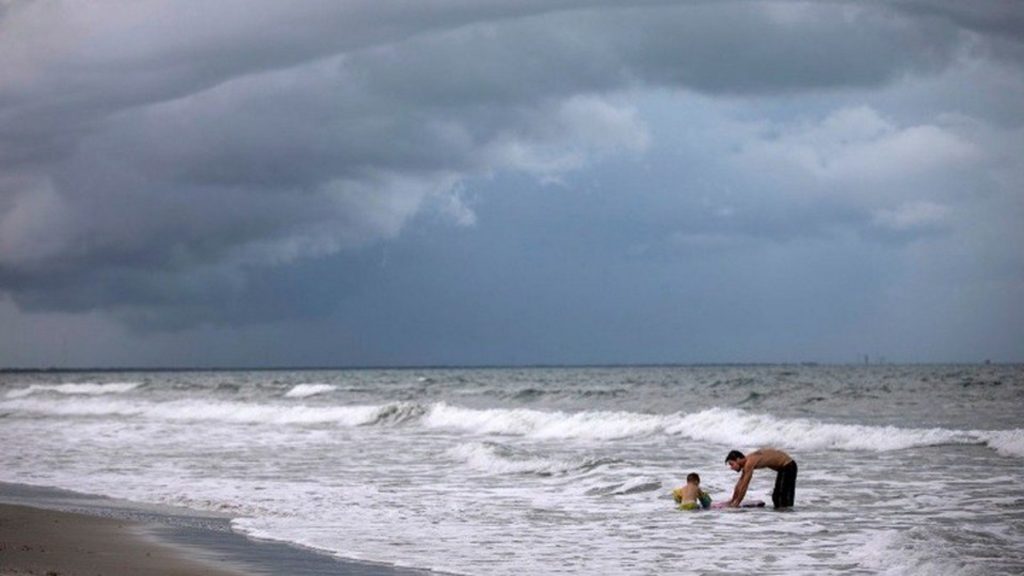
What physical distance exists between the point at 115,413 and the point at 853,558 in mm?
45644

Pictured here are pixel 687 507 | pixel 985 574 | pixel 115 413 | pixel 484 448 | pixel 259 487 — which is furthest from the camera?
pixel 115 413

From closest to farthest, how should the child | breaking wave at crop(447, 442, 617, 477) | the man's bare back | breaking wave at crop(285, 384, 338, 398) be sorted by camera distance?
the child < the man's bare back < breaking wave at crop(447, 442, 617, 477) < breaking wave at crop(285, 384, 338, 398)

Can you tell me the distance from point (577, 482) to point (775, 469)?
4.29 m

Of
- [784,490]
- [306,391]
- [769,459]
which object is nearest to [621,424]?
[769,459]

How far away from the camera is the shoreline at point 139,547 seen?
12359mm

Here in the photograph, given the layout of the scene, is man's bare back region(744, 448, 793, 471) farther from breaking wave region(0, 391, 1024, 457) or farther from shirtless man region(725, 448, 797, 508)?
breaking wave region(0, 391, 1024, 457)

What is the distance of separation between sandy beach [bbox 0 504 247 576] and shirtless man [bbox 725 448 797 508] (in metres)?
7.90

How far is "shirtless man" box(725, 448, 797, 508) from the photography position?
57.2 feet

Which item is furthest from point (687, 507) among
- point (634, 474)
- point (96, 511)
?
point (96, 511)

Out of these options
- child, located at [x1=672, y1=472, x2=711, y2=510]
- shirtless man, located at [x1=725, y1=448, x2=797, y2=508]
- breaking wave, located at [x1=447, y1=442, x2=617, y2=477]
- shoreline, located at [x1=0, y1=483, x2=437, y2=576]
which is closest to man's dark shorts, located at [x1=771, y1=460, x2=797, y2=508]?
shirtless man, located at [x1=725, y1=448, x2=797, y2=508]

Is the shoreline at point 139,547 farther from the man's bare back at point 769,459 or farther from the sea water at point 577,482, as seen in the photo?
the man's bare back at point 769,459

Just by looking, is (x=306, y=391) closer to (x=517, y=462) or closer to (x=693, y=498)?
(x=517, y=462)

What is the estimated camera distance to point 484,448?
26.0 metres

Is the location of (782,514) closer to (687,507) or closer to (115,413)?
(687,507)
